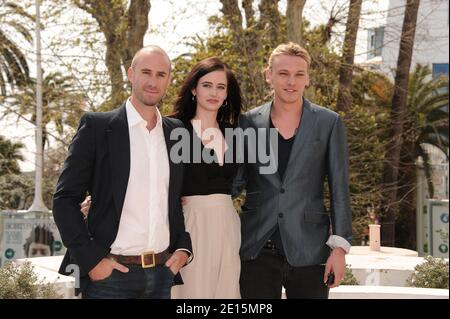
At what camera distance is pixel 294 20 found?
12.5 meters

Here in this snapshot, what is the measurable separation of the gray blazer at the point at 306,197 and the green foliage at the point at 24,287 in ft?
10.6

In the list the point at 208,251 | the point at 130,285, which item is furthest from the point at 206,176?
the point at 130,285

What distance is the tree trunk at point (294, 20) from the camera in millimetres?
12453

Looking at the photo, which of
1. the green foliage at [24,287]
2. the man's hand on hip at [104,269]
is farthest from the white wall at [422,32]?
the man's hand on hip at [104,269]

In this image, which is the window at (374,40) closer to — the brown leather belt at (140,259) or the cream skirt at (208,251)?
the cream skirt at (208,251)

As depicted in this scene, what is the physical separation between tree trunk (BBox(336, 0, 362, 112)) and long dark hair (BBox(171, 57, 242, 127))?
10.4 meters

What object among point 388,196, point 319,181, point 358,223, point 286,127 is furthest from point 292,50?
point 388,196

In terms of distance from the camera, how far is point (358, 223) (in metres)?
16.2

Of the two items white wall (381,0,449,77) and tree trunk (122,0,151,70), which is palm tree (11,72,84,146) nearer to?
tree trunk (122,0,151,70)

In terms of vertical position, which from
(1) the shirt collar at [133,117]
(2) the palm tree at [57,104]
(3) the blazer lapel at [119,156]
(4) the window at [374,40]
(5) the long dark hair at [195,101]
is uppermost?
(4) the window at [374,40]

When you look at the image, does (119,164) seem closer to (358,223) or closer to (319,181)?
(319,181)

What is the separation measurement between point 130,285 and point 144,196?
1.50 feet

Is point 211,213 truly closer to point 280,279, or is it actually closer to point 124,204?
point 280,279

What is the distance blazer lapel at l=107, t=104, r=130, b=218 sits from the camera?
12.4ft
